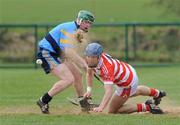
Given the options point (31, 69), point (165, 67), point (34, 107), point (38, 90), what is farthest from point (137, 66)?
point (34, 107)

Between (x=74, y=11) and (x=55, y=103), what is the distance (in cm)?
2263

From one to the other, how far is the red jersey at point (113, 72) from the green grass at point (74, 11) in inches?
885

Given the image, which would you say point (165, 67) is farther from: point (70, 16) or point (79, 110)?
point (79, 110)

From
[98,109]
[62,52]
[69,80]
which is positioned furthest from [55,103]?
[98,109]

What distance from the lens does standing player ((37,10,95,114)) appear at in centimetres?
1203

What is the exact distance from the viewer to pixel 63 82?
12031mm

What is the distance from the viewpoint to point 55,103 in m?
13.8

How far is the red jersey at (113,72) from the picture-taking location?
1133 cm

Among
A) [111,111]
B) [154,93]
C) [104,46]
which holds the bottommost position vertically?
[104,46]

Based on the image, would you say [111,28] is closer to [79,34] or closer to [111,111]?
[79,34]

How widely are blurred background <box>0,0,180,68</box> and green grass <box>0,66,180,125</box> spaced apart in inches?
174

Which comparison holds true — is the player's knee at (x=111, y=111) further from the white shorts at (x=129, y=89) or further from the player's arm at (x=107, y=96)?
the player's arm at (x=107, y=96)

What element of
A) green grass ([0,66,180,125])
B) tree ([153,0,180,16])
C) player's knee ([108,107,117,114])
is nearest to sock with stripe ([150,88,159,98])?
player's knee ([108,107,117,114])

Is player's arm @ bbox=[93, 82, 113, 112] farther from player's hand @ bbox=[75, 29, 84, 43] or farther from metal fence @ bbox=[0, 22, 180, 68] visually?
metal fence @ bbox=[0, 22, 180, 68]
